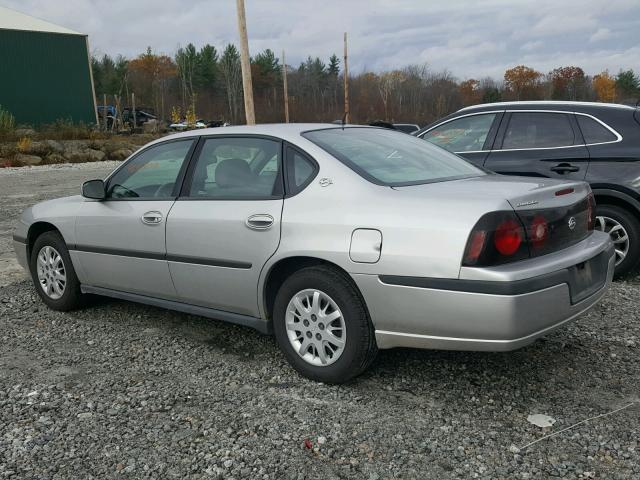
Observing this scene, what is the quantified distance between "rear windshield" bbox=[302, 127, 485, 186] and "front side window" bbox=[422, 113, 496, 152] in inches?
81.0

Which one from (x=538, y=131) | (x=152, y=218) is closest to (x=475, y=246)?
(x=152, y=218)

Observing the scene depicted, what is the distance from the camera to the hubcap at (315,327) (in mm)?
3393

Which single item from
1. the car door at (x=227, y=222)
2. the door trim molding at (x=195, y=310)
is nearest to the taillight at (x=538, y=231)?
the car door at (x=227, y=222)

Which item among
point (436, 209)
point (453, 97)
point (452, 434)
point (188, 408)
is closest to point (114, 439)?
point (188, 408)

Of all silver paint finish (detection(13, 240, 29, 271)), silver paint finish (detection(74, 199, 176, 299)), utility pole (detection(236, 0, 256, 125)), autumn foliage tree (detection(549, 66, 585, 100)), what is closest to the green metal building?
utility pole (detection(236, 0, 256, 125))

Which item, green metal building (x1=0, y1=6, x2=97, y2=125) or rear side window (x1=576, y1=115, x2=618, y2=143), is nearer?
rear side window (x1=576, y1=115, x2=618, y2=143)

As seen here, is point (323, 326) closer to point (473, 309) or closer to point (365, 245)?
point (365, 245)

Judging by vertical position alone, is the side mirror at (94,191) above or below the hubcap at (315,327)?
above

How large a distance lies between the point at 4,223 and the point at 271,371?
7.64 metres

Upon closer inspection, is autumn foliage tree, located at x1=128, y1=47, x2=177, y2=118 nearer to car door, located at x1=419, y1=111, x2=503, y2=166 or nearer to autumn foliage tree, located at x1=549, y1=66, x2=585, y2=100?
autumn foliage tree, located at x1=549, y1=66, x2=585, y2=100

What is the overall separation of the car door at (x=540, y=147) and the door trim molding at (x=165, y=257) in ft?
11.1

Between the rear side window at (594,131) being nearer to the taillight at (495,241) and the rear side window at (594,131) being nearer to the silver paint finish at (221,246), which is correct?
the taillight at (495,241)

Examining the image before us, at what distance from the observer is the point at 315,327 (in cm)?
346

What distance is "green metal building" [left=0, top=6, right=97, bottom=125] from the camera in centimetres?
3278
